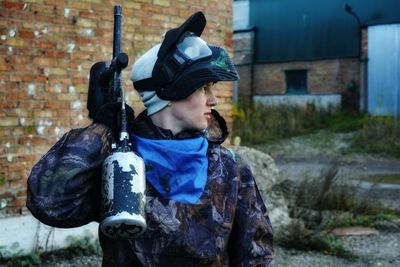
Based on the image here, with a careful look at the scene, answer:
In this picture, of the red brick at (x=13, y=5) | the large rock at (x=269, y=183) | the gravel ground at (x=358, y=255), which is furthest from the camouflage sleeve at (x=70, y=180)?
the large rock at (x=269, y=183)

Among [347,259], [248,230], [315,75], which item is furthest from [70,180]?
[315,75]

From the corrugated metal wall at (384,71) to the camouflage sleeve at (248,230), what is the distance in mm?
19496

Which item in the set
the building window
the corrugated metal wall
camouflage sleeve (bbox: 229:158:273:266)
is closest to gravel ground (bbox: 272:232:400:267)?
camouflage sleeve (bbox: 229:158:273:266)

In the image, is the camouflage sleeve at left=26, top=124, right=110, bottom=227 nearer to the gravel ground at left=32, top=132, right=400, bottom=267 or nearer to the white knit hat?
the white knit hat

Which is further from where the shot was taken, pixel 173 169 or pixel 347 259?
pixel 347 259

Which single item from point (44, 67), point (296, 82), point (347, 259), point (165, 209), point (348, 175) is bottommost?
point (347, 259)

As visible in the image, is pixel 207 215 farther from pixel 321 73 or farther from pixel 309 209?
pixel 321 73

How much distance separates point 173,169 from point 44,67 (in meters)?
3.44

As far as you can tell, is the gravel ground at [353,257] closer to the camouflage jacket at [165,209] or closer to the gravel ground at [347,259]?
the gravel ground at [347,259]

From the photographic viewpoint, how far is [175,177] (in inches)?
81.7

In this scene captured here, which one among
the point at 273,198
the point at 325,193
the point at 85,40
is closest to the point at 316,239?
the point at 273,198

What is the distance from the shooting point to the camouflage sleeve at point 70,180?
1892 mm

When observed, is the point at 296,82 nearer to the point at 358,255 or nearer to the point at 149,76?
the point at 358,255

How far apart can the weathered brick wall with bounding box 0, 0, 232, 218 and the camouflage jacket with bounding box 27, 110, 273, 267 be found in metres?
3.12
